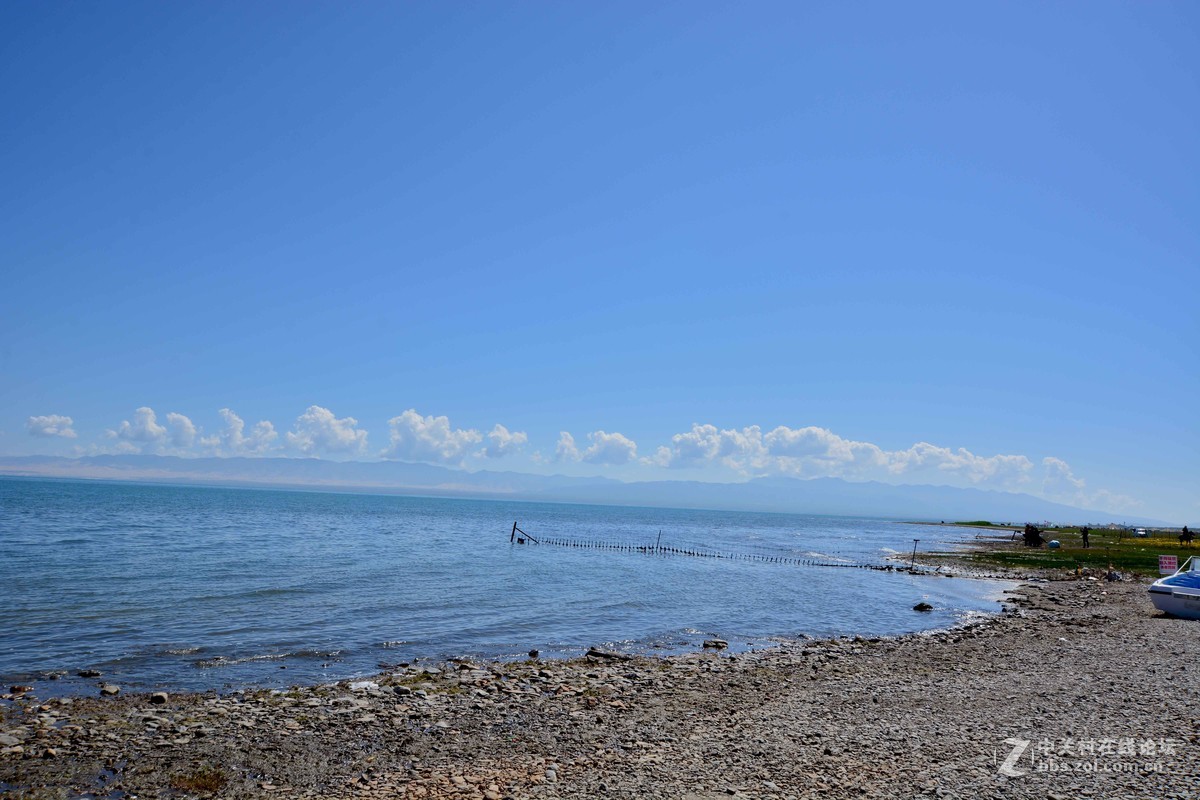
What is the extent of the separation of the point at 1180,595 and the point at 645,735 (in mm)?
A: 27634

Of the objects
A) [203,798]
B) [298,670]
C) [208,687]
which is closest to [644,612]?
[298,670]

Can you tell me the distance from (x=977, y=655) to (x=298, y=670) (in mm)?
18883

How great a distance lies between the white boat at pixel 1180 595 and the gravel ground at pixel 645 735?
1242 cm

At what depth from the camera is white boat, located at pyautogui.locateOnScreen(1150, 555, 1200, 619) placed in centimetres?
2828

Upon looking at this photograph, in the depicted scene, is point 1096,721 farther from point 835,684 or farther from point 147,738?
point 147,738

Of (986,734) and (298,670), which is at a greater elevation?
(986,734)

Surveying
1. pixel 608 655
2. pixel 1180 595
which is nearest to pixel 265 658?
pixel 608 655

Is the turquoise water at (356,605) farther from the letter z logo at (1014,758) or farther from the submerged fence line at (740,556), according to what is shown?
the letter z logo at (1014,758)

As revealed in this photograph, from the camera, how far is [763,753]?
1148 centimetres

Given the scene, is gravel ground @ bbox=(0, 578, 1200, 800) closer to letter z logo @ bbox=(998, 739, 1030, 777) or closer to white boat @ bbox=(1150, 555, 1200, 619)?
letter z logo @ bbox=(998, 739, 1030, 777)

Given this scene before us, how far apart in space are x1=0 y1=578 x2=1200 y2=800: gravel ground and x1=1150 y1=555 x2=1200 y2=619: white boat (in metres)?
12.4

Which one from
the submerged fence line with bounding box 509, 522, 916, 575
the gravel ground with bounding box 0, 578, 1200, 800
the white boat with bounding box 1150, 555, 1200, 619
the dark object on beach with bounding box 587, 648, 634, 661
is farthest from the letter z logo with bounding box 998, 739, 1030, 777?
the submerged fence line with bounding box 509, 522, 916, 575

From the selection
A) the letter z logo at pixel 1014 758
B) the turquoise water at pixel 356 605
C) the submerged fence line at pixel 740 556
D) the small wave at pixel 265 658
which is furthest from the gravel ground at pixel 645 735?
the submerged fence line at pixel 740 556

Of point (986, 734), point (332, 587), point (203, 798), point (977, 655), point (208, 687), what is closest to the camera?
point (203, 798)
